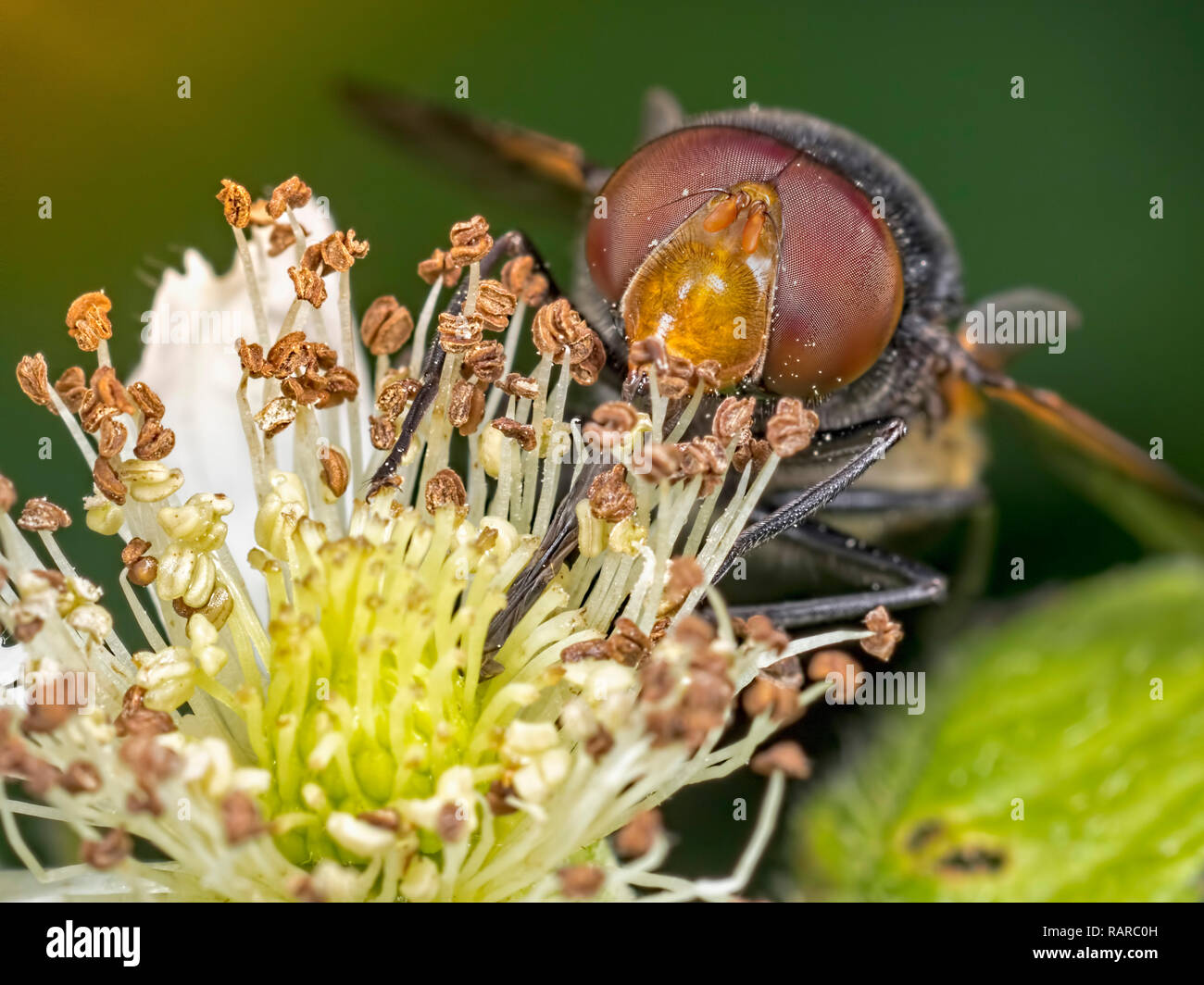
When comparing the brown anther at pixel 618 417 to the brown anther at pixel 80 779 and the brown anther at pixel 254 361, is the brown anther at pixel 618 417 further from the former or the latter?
the brown anther at pixel 80 779

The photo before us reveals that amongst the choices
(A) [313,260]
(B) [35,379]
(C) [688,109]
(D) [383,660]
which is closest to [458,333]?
(A) [313,260]

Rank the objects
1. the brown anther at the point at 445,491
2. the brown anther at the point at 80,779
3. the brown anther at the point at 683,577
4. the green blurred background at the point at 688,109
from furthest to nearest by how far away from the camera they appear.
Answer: the green blurred background at the point at 688,109 < the brown anther at the point at 445,491 < the brown anther at the point at 683,577 < the brown anther at the point at 80,779

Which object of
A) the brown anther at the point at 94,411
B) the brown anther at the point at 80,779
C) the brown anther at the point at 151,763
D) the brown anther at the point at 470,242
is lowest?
the brown anther at the point at 80,779

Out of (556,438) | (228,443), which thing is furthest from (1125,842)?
(228,443)

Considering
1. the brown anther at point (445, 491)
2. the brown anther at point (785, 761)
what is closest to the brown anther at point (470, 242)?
the brown anther at point (445, 491)

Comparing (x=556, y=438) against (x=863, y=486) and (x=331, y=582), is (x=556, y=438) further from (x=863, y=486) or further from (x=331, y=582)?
(x=863, y=486)

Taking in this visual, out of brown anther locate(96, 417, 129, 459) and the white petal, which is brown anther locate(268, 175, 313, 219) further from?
brown anther locate(96, 417, 129, 459)

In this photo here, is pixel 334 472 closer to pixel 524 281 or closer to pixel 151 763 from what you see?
pixel 524 281
